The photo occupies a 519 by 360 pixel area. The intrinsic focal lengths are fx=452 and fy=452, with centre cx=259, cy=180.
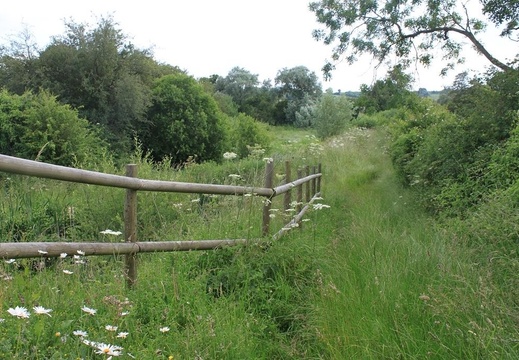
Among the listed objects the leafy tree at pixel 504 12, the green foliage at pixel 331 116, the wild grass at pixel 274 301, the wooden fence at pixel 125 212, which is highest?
the leafy tree at pixel 504 12

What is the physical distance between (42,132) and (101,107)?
6196 millimetres

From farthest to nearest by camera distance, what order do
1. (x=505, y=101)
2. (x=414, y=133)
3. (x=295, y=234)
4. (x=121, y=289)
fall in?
1. (x=414, y=133)
2. (x=505, y=101)
3. (x=295, y=234)
4. (x=121, y=289)

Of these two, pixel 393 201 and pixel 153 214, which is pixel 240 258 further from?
pixel 393 201

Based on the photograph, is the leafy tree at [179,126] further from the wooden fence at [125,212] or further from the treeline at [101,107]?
the wooden fence at [125,212]

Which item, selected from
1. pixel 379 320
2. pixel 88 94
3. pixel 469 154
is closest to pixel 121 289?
pixel 379 320

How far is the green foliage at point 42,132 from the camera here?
16.5m

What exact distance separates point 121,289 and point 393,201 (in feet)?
22.8

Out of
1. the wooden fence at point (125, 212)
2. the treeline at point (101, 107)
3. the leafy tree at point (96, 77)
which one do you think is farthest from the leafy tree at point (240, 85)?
the wooden fence at point (125, 212)

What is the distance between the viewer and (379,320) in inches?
118

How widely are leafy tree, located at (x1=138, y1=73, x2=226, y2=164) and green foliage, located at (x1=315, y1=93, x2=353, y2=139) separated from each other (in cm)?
821

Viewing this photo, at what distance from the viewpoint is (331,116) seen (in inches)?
1268

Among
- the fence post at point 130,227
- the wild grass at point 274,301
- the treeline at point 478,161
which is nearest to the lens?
the wild grass at point 274,301

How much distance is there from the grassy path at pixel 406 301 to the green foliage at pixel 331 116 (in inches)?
1038

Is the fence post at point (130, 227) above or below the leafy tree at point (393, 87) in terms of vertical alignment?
below
